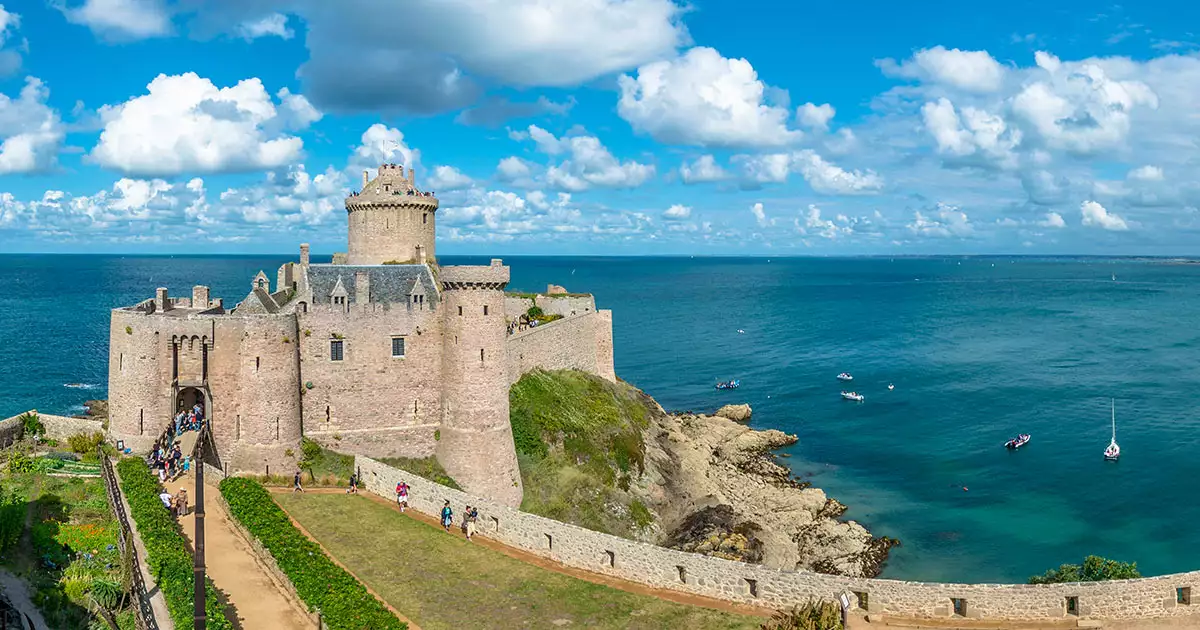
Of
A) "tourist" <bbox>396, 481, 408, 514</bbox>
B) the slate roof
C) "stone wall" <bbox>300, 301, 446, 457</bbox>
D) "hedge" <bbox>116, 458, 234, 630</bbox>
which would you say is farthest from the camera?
the slate roof

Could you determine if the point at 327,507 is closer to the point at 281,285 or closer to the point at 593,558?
the point at 593,558

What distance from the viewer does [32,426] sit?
1566 inches

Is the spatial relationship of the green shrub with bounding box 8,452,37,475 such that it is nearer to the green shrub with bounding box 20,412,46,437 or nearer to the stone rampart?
the green shrub with bounding box 20,412,46,437

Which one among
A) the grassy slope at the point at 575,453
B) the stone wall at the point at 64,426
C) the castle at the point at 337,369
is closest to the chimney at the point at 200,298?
the castle at the point at 337,369

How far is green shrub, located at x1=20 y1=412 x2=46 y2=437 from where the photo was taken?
3969 cm

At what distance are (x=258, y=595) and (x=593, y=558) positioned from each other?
11.5 metres

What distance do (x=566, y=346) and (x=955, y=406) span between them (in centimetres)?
4693

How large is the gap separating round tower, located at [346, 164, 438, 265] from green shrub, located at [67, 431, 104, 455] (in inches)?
647

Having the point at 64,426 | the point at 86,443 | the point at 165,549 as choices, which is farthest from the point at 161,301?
the point at 165,549

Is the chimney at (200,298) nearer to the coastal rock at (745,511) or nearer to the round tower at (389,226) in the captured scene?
the round tower at (389,226)

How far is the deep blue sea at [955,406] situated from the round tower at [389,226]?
33.5 metres

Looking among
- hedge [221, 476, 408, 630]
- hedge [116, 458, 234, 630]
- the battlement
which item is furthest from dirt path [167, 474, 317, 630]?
the battlement

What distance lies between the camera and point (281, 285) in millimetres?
45656

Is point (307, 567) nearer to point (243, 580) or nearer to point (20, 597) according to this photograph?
point (243, 580)
